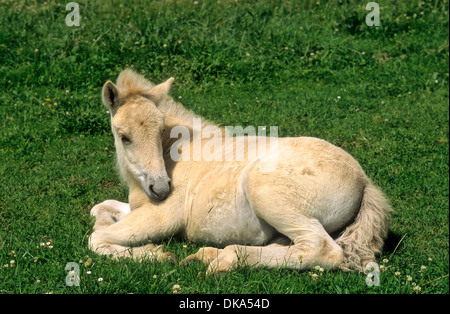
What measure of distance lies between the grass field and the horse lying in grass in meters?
0.20

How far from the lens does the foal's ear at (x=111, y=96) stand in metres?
5.99

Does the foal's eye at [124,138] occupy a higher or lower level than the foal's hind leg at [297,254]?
higher

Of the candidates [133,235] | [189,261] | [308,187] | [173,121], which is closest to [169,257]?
[189,261]

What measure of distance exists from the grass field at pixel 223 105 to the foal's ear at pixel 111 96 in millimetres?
1319

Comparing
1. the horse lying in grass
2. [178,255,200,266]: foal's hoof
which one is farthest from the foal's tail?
[178,255,200,266]: foal's hoof

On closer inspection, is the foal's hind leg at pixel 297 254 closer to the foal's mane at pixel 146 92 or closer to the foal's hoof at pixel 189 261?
the foal's hoof at pixel 189 261

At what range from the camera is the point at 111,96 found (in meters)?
6.09

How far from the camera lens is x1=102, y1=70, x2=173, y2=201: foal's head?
231 inches

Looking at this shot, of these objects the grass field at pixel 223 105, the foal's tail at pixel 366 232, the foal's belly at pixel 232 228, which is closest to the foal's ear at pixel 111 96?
the grass field at pixel 223 105

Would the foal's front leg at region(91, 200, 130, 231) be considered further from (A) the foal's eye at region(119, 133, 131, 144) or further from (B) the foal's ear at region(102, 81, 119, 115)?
(B) the foal's ear at region(102, 81, 119, 115)

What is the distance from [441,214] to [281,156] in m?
2.24

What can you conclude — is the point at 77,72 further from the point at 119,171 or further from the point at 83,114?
the point at 119,171

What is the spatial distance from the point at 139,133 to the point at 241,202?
1.19 metres
